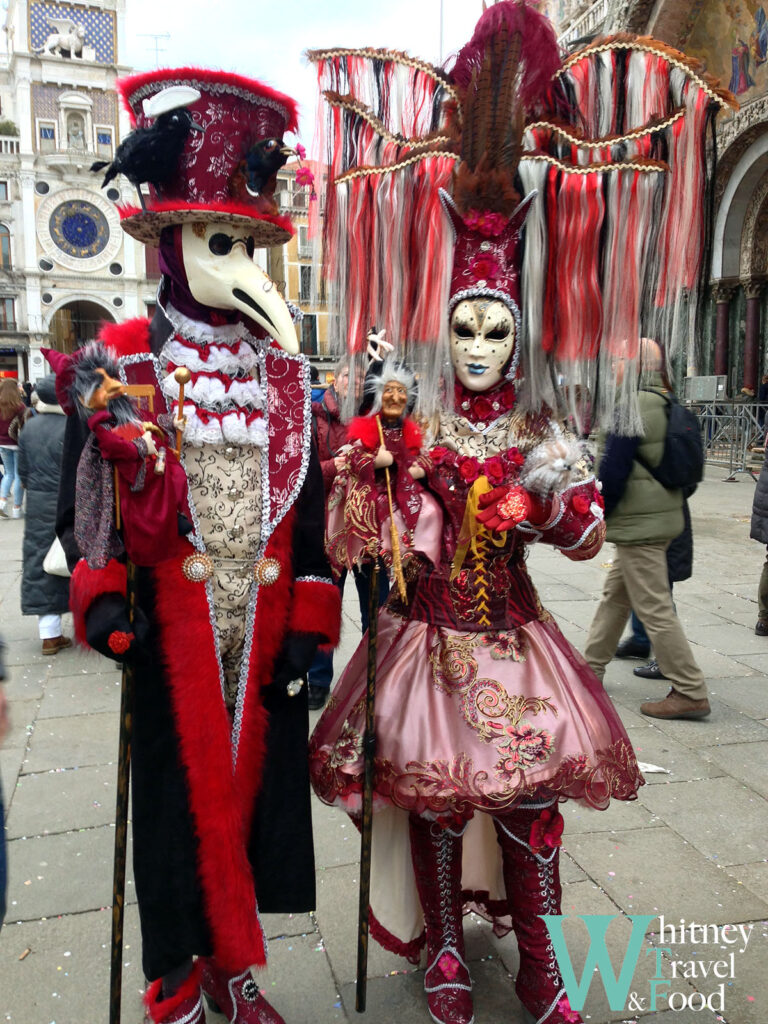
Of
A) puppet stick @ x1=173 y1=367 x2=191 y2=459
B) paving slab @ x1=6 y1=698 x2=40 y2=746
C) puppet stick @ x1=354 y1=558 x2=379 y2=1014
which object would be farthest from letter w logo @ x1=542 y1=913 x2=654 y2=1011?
paving slab @ x1=6 y1=698 x2=40 y2=746

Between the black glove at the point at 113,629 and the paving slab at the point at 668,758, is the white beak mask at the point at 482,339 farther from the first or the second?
the paving slab at the point at 668,758

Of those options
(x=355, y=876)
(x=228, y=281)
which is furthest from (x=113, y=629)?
(x=355, y=876)

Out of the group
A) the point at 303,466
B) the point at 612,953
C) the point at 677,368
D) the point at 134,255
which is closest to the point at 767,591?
the point at 677,368

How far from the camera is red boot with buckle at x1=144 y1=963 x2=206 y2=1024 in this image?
195 centimetres

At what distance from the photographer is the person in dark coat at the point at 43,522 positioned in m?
5.12

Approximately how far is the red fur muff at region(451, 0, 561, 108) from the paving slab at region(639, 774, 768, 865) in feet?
8.62

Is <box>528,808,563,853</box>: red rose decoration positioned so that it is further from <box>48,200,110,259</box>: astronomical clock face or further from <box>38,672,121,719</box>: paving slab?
<box>48,200,110,259</box>: astronomical clock face

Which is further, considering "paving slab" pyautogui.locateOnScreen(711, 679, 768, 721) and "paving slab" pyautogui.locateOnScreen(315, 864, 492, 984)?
"paving slab" pyautogui.locateOnScreen(711, 679, 768, 721)

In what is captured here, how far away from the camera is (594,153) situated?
2.15 meters

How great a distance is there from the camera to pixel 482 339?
2135mm

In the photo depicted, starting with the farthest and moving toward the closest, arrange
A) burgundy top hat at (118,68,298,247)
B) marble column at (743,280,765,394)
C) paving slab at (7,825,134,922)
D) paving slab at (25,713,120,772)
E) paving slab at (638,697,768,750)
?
marble column at (743,280,765,394), paving slab at (638,697,768,750), paving slab at (25,713,120,772), paving slab at (7,825,134,922), burgundy top hat at (118,68,298,247)

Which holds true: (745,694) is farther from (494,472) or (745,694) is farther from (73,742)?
(73,742)

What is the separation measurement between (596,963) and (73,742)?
2679 mm

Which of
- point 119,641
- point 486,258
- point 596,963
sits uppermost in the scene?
point 486,258
